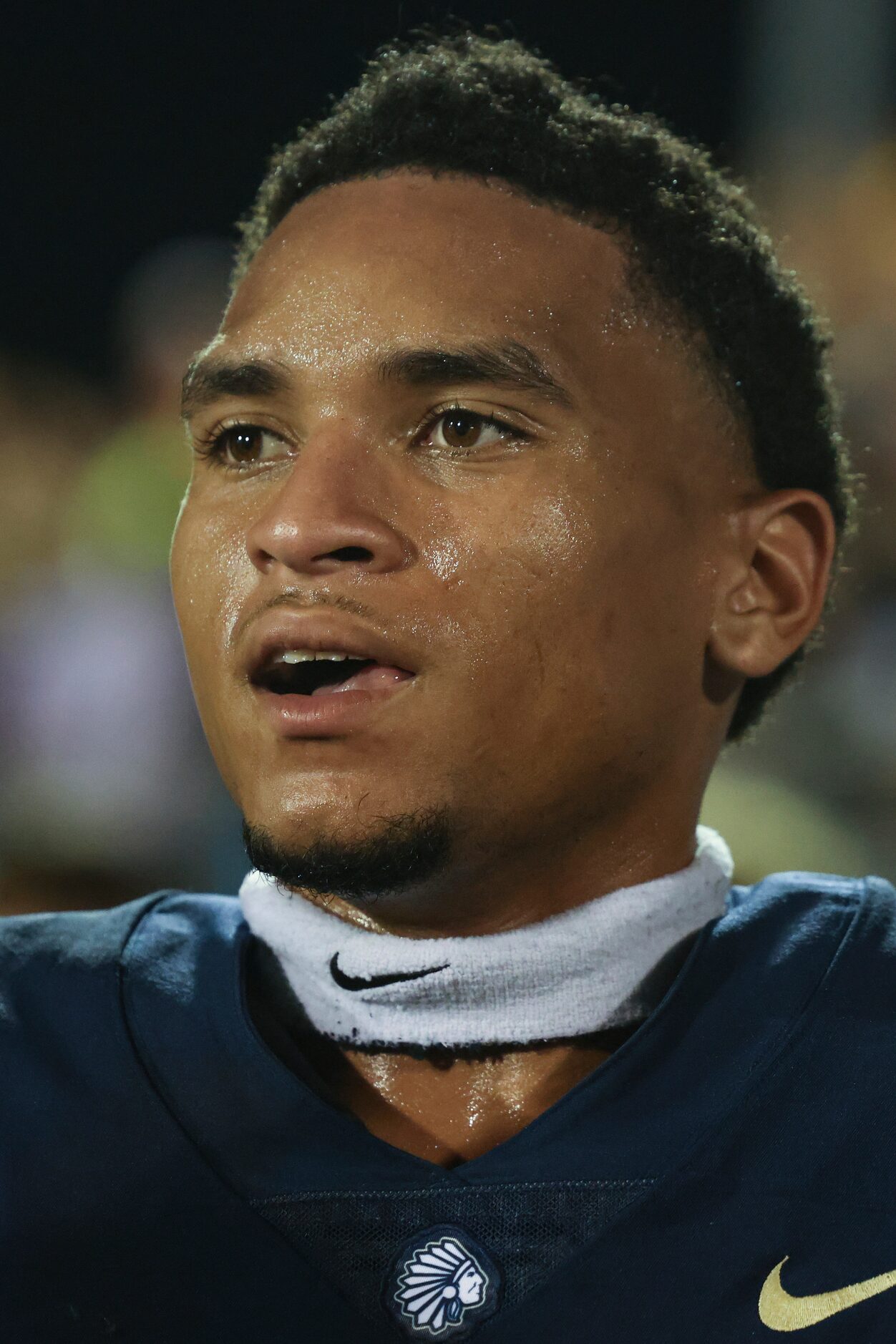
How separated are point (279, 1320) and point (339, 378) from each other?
99 cm

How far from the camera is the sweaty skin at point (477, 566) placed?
151 centimetres

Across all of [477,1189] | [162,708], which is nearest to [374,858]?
[477,1189]

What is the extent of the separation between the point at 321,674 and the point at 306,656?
10 cm

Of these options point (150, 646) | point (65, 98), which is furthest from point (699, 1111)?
point (65, 98)

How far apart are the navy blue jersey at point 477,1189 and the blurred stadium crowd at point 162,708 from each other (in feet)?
5.79

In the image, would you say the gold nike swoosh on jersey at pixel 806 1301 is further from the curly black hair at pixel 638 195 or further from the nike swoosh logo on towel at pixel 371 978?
the curly black hair at pixel 638 195

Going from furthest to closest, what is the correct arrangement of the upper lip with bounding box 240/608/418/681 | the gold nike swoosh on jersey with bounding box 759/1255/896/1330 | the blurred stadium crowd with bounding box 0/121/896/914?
the blurred stadium crowd with bounding box 0/121/896/914 < the upper lip with bounding box 240/608/418/681 < the gold nike swoosh on jersey with bounding box 759/1255/896/1330

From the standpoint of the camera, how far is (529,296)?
1.62m

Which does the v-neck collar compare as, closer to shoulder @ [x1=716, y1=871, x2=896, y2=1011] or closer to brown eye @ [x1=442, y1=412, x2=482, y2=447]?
shoulder @ [x1=716, y1=871, x2=896, y2=1011]

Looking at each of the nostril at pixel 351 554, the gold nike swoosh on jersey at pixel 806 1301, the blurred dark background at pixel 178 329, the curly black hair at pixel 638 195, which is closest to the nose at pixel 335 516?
the nostril at pixel 351 554

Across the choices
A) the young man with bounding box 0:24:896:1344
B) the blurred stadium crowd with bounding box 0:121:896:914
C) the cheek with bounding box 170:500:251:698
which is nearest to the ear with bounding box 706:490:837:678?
the young man with bounding box 0:24:896:1344

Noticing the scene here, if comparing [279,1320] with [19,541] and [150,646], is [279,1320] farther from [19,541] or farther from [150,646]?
[19,541]

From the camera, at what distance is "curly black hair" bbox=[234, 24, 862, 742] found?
1.77m

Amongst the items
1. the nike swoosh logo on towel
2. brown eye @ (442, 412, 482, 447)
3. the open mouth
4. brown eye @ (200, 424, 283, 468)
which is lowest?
the nike swoosh logo on towel
